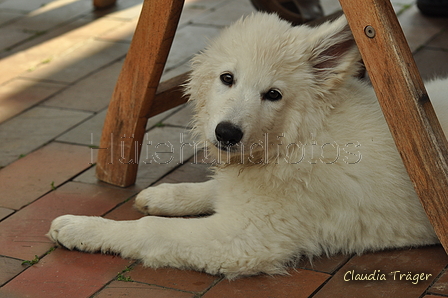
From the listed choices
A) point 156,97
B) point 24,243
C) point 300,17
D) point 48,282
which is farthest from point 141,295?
point 300,17

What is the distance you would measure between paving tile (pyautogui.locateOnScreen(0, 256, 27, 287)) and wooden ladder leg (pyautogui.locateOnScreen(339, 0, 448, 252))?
174cm

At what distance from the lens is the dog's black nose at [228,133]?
8.14 feet

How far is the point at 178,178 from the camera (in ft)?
11.5

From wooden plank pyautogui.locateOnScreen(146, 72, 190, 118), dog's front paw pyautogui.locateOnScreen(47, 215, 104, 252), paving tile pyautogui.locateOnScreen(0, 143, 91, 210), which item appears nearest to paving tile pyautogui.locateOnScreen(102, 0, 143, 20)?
paving tile pyautogui.locateOnScreen(0, 143, 91, 210)

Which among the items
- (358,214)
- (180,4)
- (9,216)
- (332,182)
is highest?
(180,4)

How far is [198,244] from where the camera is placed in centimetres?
256

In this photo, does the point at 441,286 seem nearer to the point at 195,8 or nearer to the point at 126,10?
the point at 195,8

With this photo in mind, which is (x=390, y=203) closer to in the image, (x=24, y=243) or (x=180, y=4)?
(x=180, y=4)

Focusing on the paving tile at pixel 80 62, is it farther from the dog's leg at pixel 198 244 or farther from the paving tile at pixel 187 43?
the dog's leg at pixel 198 244

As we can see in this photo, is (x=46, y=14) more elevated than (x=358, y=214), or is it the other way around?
(x=46, y=14)

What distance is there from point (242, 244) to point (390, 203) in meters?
0.66

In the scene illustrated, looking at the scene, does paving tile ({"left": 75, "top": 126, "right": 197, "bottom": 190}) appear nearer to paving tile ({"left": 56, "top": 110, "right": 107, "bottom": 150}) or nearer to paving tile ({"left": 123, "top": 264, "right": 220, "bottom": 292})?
paving tile ({"left": 56, "top": 110, "right": 107, "bottom": 150})

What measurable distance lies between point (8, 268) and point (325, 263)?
4.67ft

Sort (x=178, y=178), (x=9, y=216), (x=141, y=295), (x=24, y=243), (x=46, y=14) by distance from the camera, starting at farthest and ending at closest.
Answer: (x=46, y=14) → (x=178, y=178) → (x=9, y=216) → (x=24, y=243) → (x=141, y=295)
